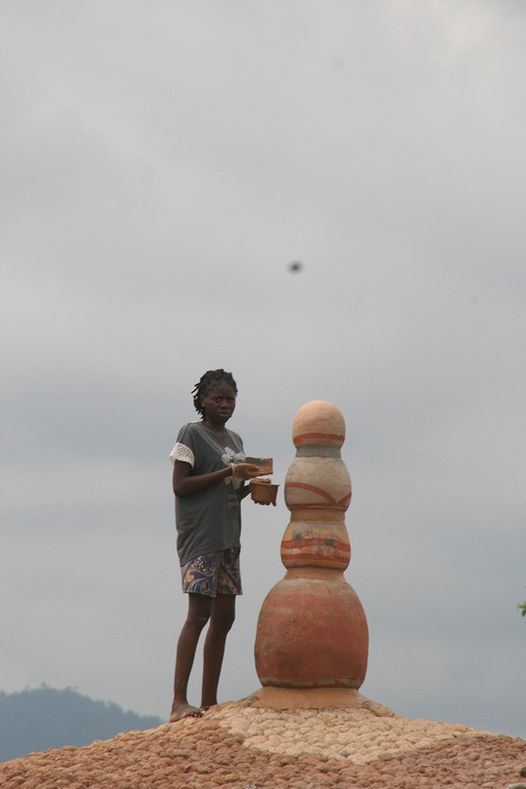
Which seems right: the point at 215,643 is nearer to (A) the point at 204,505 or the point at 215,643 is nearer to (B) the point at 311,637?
(B) the point at 311,637

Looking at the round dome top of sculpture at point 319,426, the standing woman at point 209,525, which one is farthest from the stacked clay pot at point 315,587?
the standing woman at point 209,525

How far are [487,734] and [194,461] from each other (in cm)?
300

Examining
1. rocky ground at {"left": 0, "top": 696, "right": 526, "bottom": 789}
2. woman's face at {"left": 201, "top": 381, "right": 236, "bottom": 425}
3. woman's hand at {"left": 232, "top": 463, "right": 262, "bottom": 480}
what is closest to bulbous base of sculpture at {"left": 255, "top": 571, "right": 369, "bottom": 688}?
rocky ground at {"left": 0, "top": 696, "right": 526, "bottom": 789}

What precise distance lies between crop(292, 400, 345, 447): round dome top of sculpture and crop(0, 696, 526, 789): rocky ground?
6.71 ft

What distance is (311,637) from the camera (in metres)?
10.4

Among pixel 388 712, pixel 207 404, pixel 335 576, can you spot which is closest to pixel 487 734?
pixel 388 712

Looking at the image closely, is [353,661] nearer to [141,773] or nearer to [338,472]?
[338,472]

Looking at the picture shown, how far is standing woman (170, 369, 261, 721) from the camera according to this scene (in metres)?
10.6

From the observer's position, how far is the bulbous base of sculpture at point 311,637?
34.2 ft

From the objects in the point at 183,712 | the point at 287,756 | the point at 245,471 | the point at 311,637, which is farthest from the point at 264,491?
the point at 287,756

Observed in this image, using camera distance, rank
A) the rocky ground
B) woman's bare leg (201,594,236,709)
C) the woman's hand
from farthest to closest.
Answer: woman's bare leg (201,594,236,709) → the woman's hand → the rocky ground

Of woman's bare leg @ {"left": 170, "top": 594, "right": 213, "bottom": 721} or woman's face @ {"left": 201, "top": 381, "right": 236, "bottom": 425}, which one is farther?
woman's face @ {"left": 201, "top": 381, "right": 236, "bottom": 425}

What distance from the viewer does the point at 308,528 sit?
35.2 feet

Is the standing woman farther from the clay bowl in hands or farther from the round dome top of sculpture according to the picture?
the round dome top of sculpture
